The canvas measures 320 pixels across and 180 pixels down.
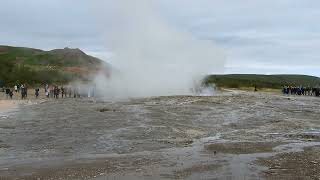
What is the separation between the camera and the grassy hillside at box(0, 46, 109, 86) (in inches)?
3428

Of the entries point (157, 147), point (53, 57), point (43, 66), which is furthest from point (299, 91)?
point (157, 147)

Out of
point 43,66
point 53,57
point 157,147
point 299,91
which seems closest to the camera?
point 157,147

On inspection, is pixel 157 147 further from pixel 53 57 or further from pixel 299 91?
pixel 53 57

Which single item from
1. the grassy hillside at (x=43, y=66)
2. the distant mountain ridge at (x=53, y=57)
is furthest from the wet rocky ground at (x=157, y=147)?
the distant mountain ridge at (x=53, y=57)

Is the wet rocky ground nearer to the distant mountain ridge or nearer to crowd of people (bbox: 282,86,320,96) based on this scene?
crowd of people (bbox: 282,86,320,96)

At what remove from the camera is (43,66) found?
98.0 metres

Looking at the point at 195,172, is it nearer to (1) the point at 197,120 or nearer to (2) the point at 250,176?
(2) the point at 250,176

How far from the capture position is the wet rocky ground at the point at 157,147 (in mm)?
13562

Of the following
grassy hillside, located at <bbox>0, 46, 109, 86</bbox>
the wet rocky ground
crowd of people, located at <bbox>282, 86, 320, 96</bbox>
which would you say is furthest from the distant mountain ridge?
the wet rocky ground

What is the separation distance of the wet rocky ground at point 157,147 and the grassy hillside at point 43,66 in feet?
163

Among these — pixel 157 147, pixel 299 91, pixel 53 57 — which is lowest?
pixel 157 147

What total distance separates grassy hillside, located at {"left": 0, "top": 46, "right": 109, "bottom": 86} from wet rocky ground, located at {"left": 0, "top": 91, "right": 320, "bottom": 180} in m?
49.7

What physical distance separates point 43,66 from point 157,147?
83243 mm

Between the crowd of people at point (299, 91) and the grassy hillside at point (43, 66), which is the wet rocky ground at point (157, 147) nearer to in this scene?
the grassy hillside at point (43, 66)
